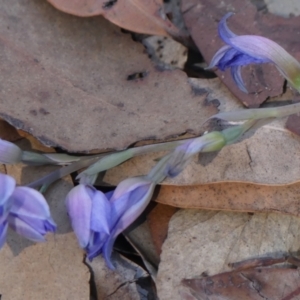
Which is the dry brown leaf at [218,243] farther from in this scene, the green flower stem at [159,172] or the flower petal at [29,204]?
the flower petal at [29,204]

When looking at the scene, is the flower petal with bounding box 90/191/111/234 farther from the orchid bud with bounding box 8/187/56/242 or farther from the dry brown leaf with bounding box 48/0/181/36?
the dry brown leaf with bounding box 48/0/181/36

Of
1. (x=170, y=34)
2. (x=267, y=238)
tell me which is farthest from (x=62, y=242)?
(x=170, y=34)

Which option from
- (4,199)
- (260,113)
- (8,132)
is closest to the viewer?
(4,199)

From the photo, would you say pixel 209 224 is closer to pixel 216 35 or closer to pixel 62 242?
pixel 62 242

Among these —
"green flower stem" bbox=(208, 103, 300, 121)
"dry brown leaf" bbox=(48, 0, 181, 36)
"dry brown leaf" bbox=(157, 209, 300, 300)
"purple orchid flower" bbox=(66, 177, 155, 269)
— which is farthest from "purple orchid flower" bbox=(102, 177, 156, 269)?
"dry brown leaf" bbox=(48, 0, 181, 36)

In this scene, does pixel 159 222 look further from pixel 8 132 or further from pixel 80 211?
pixel 8 132

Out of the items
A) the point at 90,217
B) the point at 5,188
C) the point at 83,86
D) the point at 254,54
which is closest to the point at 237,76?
the point at 254,54
